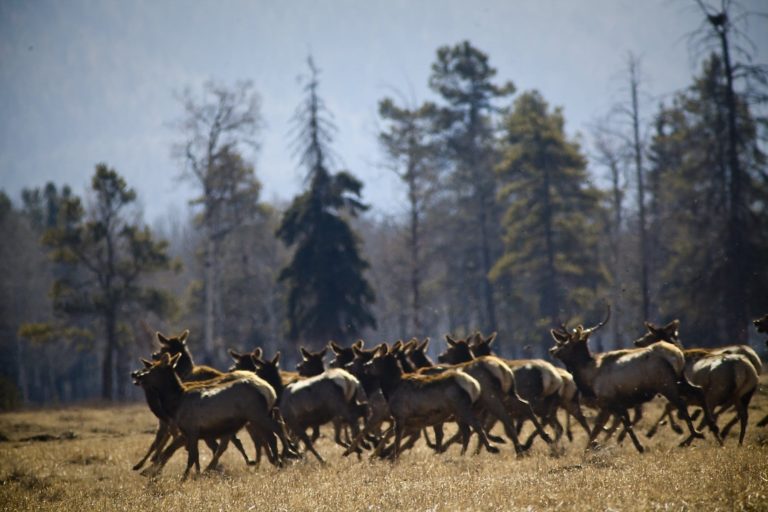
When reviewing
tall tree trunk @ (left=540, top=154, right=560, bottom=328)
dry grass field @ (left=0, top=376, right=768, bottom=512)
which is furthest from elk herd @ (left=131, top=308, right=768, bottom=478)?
tall tree trunk @ (left=540, top=154, right=560, bottom=328)

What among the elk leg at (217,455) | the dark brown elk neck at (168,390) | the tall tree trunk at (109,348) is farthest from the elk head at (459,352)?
the tall tree trunk at (109,348)

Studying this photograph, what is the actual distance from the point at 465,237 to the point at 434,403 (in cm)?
3510

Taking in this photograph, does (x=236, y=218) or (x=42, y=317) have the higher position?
(x=236, y=218)

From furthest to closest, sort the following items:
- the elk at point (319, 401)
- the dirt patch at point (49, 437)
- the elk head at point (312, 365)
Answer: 1. the dirt patch at point (49, 437)
2. the elk head at point (312, 365)
3. the elk at point (319, 401)

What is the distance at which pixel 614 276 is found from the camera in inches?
1731

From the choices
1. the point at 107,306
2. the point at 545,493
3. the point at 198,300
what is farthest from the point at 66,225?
the point at 545,493

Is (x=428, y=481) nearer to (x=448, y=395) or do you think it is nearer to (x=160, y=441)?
(x=448, y=395)

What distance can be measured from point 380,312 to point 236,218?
18.7 metres

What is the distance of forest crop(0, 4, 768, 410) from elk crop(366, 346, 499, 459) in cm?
1438

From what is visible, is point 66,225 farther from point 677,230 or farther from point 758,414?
point 677,230

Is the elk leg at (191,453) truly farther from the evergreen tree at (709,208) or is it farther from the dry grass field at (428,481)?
the evergreen tree at (709,208)

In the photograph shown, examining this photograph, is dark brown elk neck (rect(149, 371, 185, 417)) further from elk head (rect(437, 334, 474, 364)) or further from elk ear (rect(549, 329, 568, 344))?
elk ear (rect(549, 329, 568, 344))

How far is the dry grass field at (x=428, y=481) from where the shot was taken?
7.39 m

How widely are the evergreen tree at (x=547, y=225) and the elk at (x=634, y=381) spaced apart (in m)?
23.0
